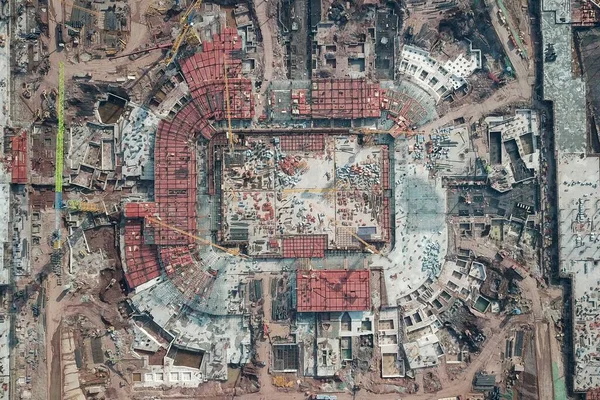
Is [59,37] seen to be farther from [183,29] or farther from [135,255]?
[135,255]

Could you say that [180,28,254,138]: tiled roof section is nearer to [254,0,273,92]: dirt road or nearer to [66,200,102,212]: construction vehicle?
[254,0,273,92]: dirt road

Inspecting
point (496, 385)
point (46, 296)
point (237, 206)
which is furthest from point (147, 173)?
point (496, 385)

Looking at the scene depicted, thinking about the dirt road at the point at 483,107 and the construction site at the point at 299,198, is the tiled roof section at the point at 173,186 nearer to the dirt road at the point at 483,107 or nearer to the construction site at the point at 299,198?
the construction site at the point at 299,198

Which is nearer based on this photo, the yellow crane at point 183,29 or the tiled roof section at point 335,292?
the tiled roof section at point 335,292

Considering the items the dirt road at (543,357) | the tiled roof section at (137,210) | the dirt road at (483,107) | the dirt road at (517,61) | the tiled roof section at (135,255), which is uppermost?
the dirt road at (517,61)

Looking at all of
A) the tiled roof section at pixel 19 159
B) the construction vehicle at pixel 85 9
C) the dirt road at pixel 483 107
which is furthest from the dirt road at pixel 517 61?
the tiled roof section at pixel 19 159

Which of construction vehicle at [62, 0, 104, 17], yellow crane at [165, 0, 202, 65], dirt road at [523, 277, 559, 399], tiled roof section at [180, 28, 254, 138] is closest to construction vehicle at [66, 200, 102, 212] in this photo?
tiled roof section at [180, 28, 254, 138]

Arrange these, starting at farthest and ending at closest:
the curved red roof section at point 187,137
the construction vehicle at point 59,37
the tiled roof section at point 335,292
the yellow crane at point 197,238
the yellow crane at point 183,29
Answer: the construction vehicle at point 59,37 < the yellow crane at point 183,29 < the curved red roof section at point 187,137 < the yellow crane at point 197,238 < the tiled roof section at point 335,292
